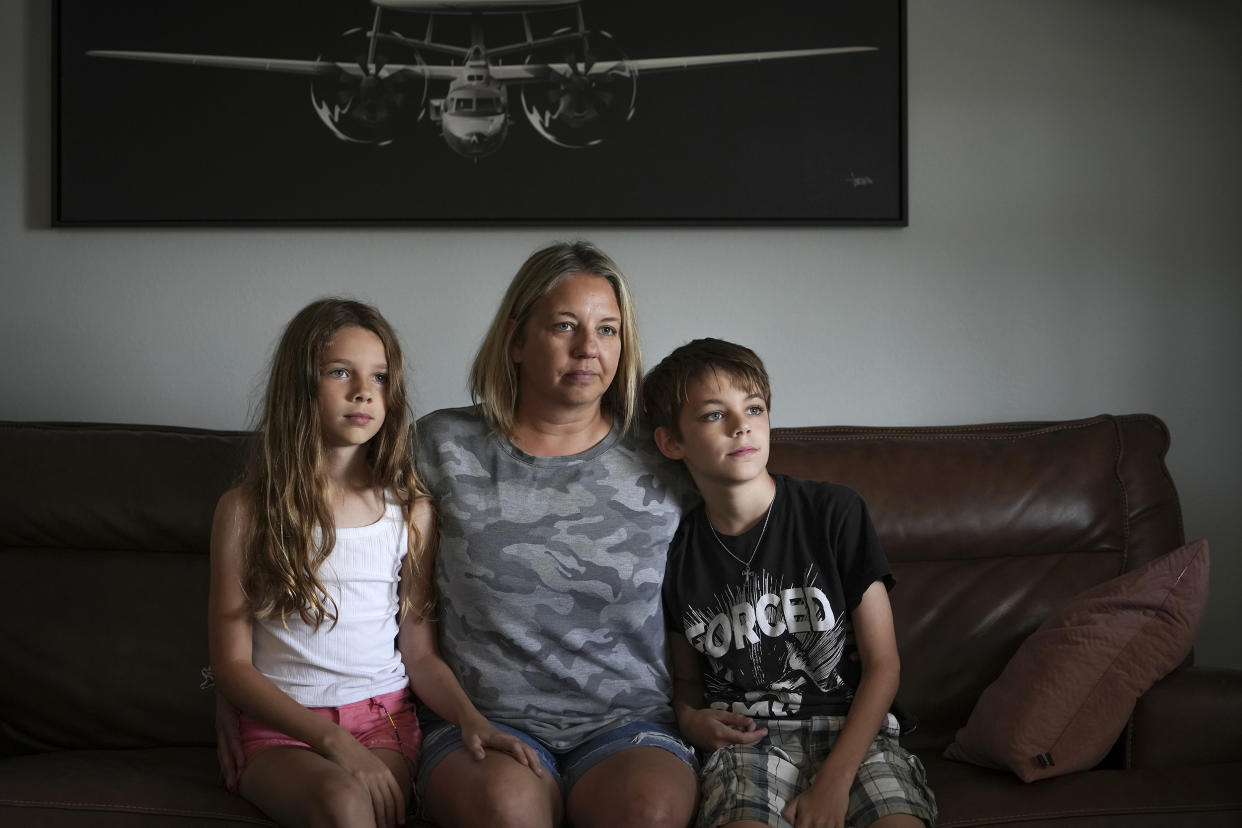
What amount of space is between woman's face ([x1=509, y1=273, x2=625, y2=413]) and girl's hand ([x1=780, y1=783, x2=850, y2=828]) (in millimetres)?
663

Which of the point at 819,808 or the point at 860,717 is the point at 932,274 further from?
the point at 819,808

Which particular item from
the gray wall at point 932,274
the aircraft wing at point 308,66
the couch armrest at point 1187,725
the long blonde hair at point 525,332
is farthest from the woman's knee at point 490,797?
the aircraft wing at point 308,66

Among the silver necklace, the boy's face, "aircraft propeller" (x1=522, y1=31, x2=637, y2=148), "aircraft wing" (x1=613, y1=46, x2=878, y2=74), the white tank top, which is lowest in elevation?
the white tank top

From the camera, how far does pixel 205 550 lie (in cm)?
191

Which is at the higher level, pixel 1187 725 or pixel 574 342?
pixel 574 342

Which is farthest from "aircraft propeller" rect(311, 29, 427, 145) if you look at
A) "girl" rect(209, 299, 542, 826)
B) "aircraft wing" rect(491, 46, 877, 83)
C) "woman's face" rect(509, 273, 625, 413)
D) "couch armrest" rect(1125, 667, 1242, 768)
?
"couch armrest" rect(1125, 667, 1242, 768)

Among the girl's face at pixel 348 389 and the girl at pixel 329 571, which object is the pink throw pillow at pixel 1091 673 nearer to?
the girl at pixel 329 571

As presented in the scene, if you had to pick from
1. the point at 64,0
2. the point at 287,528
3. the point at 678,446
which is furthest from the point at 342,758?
the point at 64,0

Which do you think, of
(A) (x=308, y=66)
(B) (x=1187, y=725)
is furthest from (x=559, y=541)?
(A) (x=308, y=66)

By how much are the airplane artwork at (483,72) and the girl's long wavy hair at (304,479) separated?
30.2 inches

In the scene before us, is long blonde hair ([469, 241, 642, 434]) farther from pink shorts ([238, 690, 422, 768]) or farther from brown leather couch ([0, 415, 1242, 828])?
pink shorts ([238, 690, 422, 768])

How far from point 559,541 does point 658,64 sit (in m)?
1.17

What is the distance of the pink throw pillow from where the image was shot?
1.55m

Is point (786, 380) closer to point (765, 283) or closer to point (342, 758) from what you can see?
point (765, 283)
